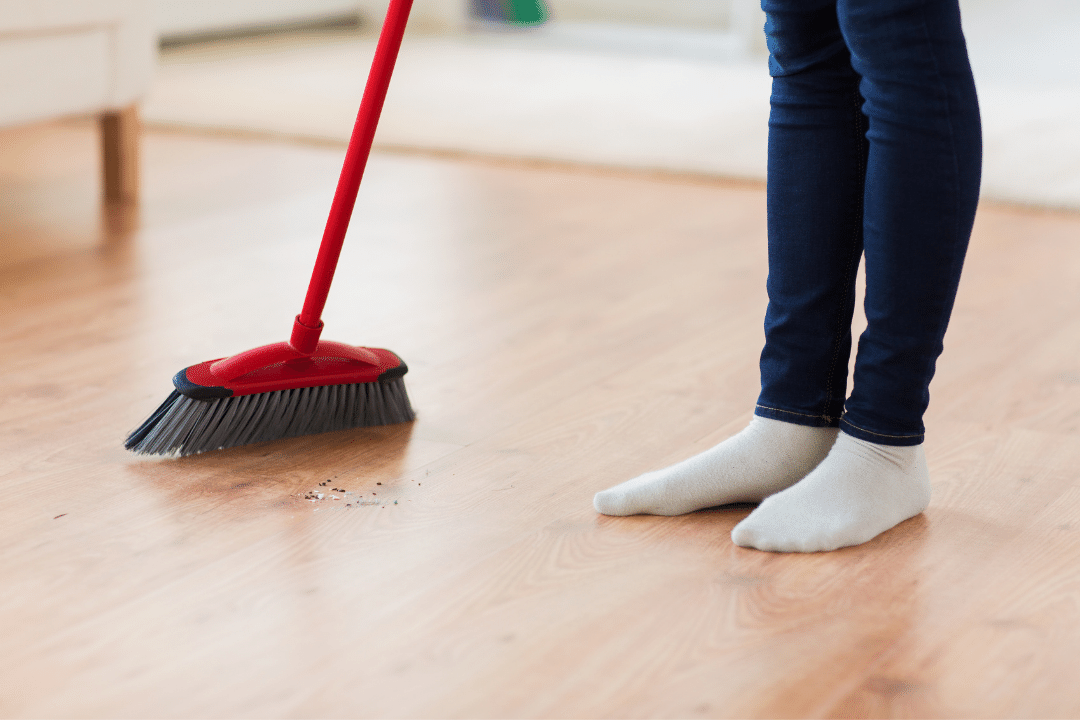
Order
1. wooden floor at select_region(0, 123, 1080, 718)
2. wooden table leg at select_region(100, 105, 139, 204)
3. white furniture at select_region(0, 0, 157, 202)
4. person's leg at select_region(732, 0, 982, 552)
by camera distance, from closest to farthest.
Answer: wooden floor at select_region(0, 123, 1080, 718)
person's leg at select_region(732, 0, 982, 552)
white furniture at select_region(0, 0, 157, 202)
wooden table leg at select_region(100, 105, 139, 204)

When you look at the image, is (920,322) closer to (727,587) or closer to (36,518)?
(727,587)

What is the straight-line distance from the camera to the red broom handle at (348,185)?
45.6 inches

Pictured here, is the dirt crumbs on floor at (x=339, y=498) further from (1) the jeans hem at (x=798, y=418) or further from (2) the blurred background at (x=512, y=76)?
(2) the blurred background at (x=512, y=76)

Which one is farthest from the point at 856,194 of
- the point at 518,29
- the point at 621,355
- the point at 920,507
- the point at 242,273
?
the point at 518,29

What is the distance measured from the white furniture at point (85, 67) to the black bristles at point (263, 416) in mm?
1050

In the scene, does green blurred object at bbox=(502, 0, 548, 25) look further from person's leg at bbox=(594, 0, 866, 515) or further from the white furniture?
person's leg at bbox=(594, 0, 866, 515)

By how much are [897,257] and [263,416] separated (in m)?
0.57

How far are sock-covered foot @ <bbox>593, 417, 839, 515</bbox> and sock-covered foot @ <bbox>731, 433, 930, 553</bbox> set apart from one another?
1.5 inches

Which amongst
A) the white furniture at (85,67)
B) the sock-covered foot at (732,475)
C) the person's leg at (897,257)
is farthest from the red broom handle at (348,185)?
the white furniture at (85,67)

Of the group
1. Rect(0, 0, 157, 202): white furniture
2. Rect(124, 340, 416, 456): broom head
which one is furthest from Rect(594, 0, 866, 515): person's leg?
Rect(0, 0, 157, 202): white furniture

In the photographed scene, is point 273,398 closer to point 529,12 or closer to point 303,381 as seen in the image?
point 303,381

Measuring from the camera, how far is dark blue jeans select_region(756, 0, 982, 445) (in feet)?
2.93

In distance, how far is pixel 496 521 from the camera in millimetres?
1033

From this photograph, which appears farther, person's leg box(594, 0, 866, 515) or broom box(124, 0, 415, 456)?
broom box(124, 0, 415, 456)
